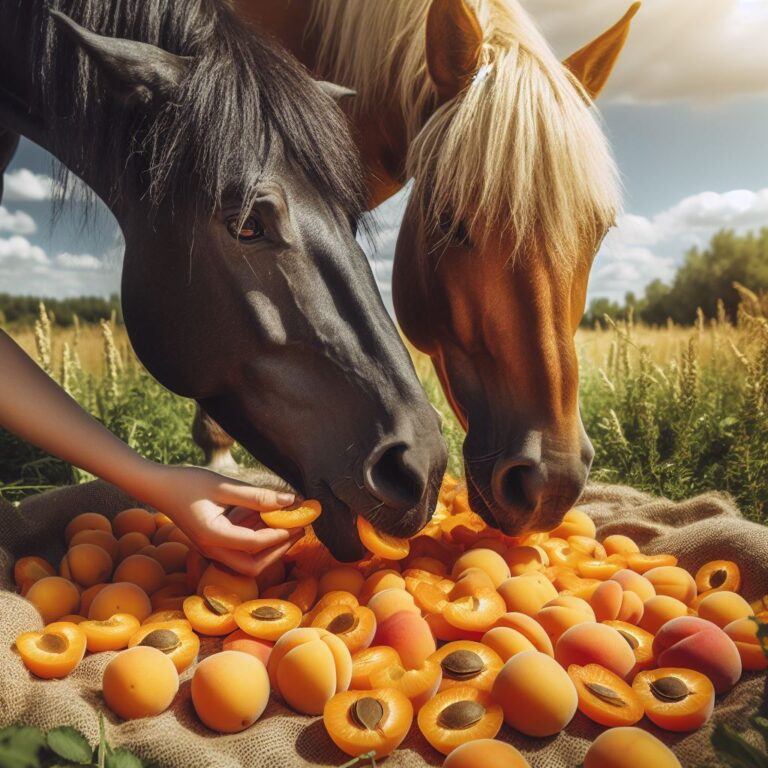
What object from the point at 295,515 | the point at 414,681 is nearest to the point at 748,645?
the point at 414,681

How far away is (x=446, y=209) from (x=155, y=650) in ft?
4.13

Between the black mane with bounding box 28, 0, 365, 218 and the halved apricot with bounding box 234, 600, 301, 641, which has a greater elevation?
the black mane with bounding box 28, 0, 365, 218

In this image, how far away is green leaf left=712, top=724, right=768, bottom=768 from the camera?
0.84 m

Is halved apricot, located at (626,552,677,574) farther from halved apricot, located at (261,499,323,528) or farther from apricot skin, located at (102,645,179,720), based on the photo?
apricot skin, located at (102,645,179,720)

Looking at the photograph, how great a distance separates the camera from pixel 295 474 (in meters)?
1.60

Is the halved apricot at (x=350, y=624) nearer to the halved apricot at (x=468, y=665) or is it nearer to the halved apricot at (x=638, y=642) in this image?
the halved apricot at (x=468, y=665)

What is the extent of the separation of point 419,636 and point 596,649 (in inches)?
13.4

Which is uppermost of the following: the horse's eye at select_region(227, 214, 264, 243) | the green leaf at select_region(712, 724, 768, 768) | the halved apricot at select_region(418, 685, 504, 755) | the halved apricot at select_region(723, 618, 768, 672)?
the horse's eye at select_region(227, 214, 264, 243)

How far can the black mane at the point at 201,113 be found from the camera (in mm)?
1543

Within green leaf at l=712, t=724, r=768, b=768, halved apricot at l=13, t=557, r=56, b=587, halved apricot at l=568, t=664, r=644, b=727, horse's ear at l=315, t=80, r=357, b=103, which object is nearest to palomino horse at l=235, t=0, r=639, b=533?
horse's ear at l=315, t=80, r=357, b=103

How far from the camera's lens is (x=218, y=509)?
1.51 metres

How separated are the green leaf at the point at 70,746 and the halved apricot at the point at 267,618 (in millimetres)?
428

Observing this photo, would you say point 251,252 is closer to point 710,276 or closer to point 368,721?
point 368,721

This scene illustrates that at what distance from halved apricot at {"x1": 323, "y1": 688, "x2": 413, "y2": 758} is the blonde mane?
1.07 m
